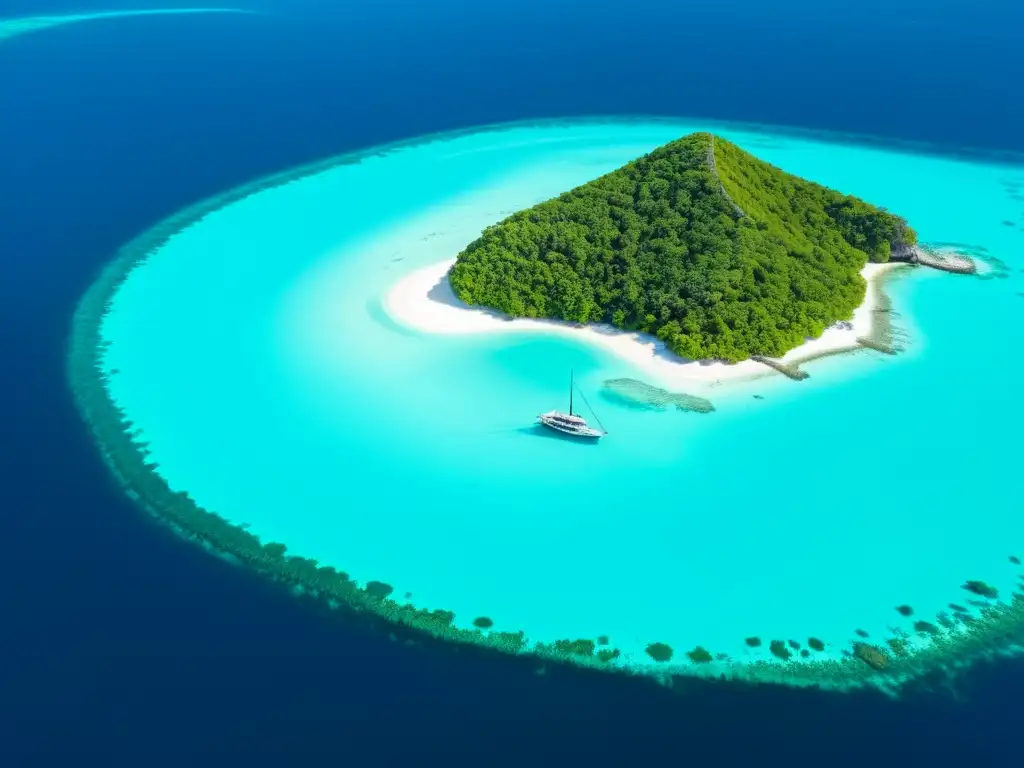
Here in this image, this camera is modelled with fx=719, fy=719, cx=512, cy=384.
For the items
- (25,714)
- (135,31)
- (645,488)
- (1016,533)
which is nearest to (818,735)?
(645,488)

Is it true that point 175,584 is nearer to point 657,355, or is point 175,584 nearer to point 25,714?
point 25,714

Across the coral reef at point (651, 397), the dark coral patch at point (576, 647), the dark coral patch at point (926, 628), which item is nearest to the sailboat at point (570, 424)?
the coral reef at point (651, 397)

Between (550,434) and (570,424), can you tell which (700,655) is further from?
→ (550,434)

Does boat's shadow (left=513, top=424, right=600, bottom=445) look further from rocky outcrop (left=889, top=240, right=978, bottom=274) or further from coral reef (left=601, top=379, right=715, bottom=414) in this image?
rocky outcrop (left=889, top=240, right=978, bottom=274)

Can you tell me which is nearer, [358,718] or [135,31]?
[358,718]

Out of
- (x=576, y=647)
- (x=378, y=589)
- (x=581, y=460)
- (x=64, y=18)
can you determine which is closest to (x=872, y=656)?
(x=576, y=647)

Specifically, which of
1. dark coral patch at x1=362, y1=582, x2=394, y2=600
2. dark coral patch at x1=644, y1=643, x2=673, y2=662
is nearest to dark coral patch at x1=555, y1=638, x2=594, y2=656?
dark coral patch at x1=644, y1=643, x2=673, y2=662

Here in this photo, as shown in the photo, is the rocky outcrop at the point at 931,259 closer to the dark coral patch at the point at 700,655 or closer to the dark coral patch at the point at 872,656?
the dark coral patch at the point at 872,656
